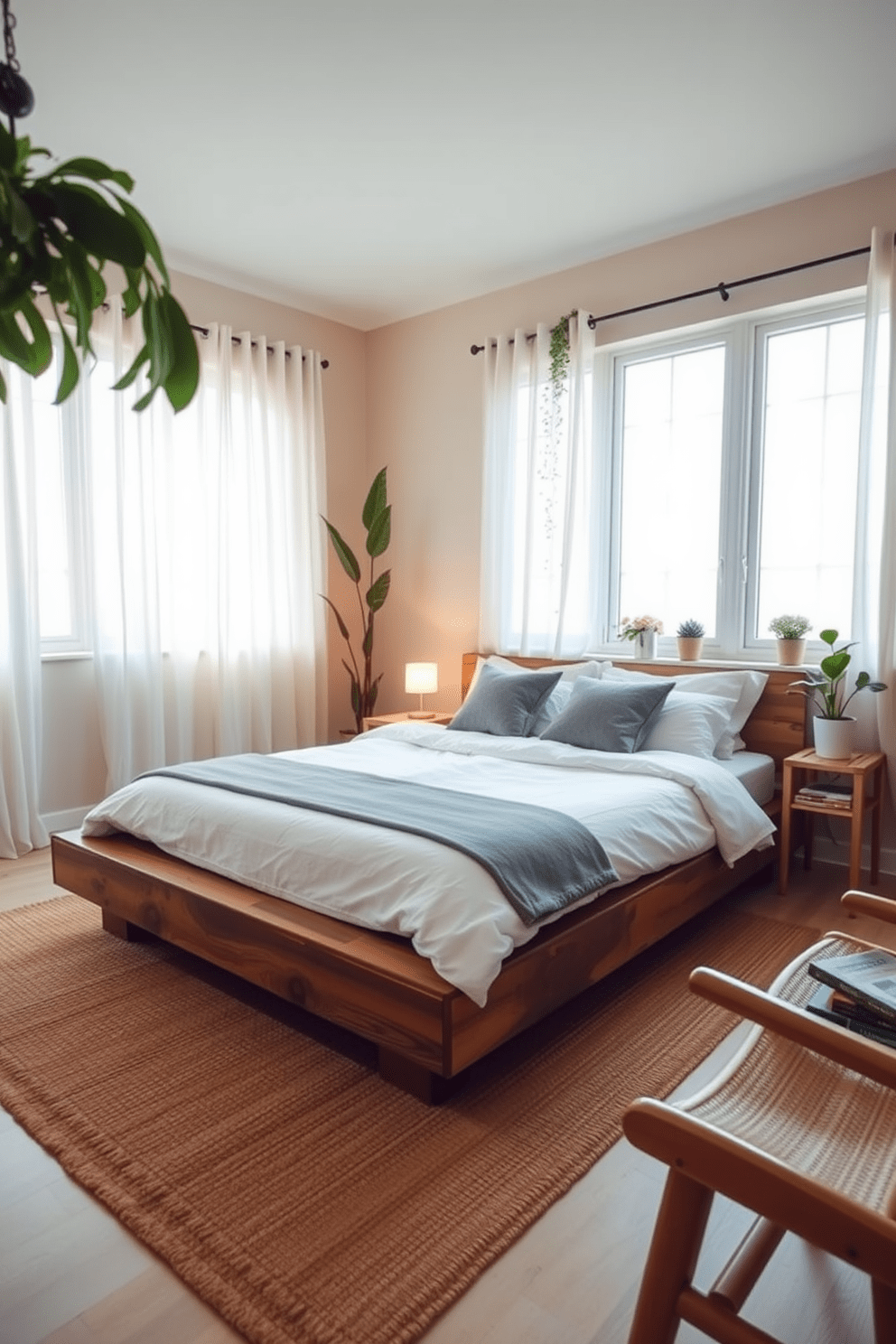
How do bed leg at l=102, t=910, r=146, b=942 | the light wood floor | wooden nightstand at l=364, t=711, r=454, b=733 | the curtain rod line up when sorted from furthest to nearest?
wooden nightstand at l=364, t=711, r=454, b=733
the curtain rod
bed leg at l=102, t=910, r=146, b=942
the light wood floor

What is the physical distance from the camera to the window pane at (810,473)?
11.5ft

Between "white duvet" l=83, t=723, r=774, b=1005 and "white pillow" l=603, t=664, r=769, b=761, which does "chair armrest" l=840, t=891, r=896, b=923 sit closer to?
"white duvet" l=83, t=723, r=774, b=1005

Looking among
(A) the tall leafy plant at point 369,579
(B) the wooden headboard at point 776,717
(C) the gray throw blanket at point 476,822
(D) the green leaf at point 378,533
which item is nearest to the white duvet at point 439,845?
(C) the gray throw blanket at point 476,822

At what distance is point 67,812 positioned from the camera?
3.97m

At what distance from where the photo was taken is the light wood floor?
4.18 ft

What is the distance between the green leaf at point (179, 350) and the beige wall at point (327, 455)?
11.6 ft

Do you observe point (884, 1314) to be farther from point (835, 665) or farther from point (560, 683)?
point (560, 683)

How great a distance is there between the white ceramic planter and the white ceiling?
1880mm

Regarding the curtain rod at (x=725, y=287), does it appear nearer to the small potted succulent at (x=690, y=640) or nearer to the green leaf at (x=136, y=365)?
the small potted succulent at (x=690, y=640)

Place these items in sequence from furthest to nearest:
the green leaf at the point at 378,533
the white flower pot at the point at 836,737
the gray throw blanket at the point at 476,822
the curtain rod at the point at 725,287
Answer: the green leaf at the point at 378,533 < the curtain rod at the point at 725,287 < the white flower pot at the point at 836,737 < the gray throw blanket at the point at 476,822

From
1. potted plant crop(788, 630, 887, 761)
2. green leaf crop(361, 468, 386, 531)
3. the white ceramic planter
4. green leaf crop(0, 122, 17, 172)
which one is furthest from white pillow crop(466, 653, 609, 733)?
green leaf crop(0, 122, 17, 172)

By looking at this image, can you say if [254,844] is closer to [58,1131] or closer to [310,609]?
[58,1131]

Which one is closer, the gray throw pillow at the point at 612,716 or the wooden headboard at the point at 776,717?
the gray throw pillow at the point at 612,716

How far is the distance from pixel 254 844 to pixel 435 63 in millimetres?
2521
